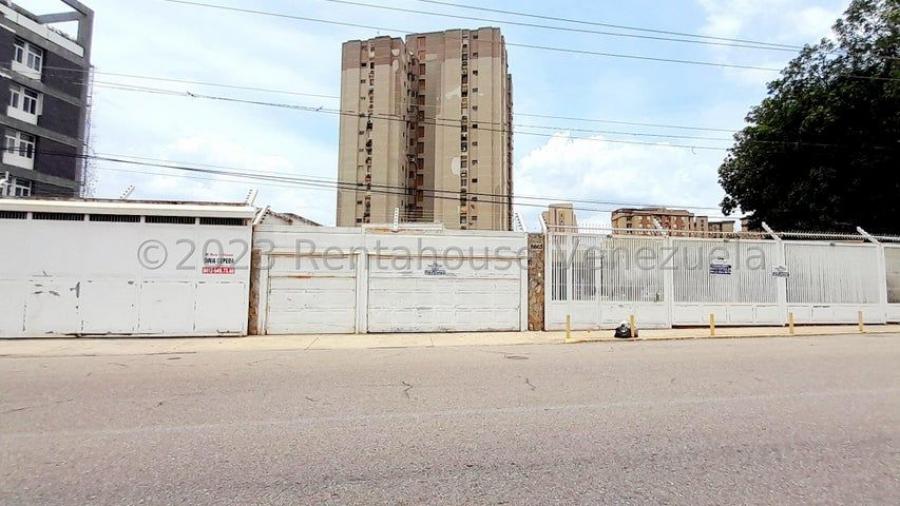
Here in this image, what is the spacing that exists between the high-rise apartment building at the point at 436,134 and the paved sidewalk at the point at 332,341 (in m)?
61.4

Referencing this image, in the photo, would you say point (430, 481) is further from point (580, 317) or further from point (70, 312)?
point (70, 312)

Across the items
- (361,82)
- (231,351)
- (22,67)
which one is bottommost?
(231,351)

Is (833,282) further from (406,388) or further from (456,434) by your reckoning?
(456,434)

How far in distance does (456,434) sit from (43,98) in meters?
45.3

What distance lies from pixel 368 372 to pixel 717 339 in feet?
32.6

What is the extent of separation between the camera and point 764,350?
414 inches

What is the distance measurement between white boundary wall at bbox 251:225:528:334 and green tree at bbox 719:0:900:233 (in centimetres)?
1601

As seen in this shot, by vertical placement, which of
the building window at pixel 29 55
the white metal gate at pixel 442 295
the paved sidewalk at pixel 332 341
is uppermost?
the building window at pixel 29 55

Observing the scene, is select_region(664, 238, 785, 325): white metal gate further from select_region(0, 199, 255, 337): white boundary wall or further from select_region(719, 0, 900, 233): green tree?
select_region(0, 199, 255, 337): white boundary wall

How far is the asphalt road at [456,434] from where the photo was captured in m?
3.40

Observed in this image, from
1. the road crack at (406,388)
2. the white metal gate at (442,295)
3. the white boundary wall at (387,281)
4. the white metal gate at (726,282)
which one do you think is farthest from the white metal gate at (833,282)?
the road crack at (406,388)

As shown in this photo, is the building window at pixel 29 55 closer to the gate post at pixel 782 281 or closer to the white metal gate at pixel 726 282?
the white metal gate at pixel 726 282

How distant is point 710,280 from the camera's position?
15688mm

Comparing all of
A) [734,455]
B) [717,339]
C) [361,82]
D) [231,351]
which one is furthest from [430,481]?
[361,82]
